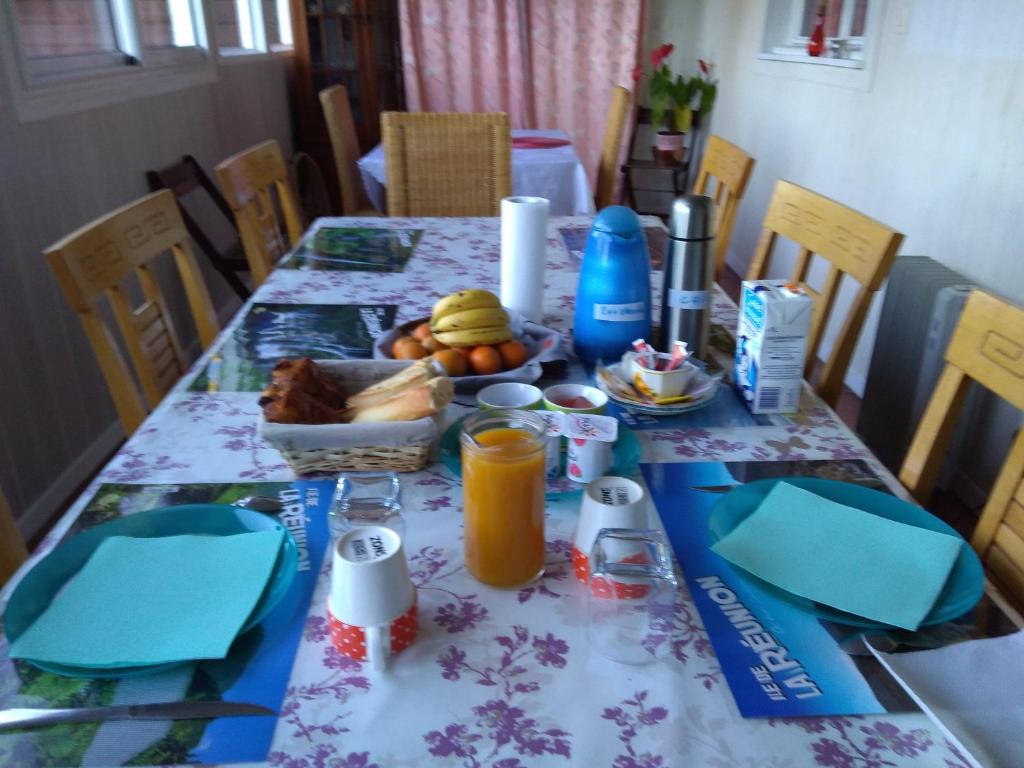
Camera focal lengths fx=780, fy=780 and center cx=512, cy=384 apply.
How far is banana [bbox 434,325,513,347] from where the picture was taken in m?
1.12

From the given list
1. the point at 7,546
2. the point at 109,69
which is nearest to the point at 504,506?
the point at 7,546

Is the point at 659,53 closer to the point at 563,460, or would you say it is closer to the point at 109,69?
the point at 109,69

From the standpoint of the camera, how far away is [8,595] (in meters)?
0.71

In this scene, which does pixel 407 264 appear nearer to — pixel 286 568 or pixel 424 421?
pixel 424 421

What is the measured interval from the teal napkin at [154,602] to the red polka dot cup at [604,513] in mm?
290

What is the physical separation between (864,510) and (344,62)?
385 cm

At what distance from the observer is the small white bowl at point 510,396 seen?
3.11ft

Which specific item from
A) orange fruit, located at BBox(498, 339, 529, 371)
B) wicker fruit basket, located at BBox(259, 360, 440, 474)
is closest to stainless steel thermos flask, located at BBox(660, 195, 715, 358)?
orange fruit, located at BBox(498, 339, 529, 371)

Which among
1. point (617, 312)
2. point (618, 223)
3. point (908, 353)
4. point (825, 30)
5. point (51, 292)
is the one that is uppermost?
point (825, 30)

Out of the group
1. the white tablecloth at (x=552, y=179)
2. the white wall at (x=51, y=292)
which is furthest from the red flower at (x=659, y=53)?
the white wall at (x=51, y=292)

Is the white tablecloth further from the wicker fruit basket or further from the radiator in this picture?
the wicker fruit basket

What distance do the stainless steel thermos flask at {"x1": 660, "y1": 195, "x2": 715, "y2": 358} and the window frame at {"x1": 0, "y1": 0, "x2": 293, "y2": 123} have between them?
1.57 m

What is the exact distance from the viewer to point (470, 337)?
3.67ft

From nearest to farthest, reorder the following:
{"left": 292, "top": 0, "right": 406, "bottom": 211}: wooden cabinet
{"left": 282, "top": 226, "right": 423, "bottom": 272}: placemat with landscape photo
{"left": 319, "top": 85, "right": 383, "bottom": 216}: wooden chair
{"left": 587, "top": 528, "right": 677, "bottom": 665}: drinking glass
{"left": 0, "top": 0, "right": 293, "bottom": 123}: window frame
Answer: {"left": 587, "top": 528, "right": 677, "bottom": 665}: drinking glass
{"left": 282, "top": 226, "right": 423, "bottom": 272}: placemat with landscape photo
{"left": 0, "top": 0, "right": 293, "bottom": 123}: window frame
{"left": 319, "top": 85, "right": 383, "bottom": 216}: wooden chair
{"left": 292, "top": 0, "right": 406, "bottom": 211}: wooden cabinet
